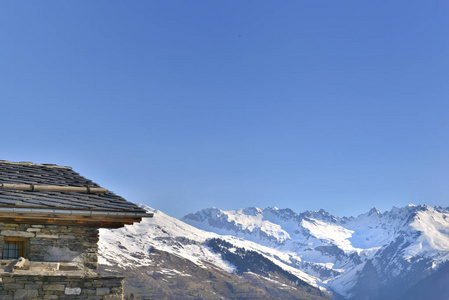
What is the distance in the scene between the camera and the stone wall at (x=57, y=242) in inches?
657

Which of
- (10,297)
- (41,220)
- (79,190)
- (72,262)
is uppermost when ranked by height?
(79,190)

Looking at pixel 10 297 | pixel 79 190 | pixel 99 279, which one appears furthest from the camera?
pixel 79 190

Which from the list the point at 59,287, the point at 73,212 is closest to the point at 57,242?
the point at 73,212

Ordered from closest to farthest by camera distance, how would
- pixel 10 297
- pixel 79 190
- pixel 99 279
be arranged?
pixel 10 297
pixel 99 279
pixel 79 190

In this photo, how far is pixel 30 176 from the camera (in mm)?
19391

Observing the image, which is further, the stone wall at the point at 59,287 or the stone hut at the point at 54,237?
the stone hut at the point at 54,237

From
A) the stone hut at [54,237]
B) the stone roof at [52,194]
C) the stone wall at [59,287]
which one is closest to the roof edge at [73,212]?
the stone hut at [54,237]

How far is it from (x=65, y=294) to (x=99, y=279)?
3.54ft

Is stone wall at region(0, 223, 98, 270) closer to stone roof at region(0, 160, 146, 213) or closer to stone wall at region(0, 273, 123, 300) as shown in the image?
stone roof at region(0, 160, 146, 213)

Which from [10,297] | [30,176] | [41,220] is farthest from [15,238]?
[30,176]

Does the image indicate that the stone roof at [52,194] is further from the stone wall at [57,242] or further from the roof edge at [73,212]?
the stone wall at [57,242]

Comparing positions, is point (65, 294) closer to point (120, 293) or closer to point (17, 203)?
point (120, 293)

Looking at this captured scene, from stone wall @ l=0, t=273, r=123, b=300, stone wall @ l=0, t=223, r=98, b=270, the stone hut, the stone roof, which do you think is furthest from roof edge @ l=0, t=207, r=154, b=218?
stone wall @ l=0, t=273, r=123, b=300

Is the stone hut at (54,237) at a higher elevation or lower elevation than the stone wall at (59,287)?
higher
